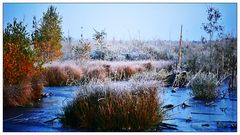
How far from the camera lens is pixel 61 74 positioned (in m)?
6.57

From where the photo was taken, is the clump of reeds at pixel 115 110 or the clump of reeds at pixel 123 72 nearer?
the clump of reeds at pixel 115 110

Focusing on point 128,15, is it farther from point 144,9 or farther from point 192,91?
point 192,91

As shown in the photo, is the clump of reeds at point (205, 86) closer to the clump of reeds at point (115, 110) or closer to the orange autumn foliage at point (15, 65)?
the clump of reeds at point (115, 110)

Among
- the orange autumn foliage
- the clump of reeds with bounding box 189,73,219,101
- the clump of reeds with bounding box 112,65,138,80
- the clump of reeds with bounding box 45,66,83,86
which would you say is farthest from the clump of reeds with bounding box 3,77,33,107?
the clump of reeds with bounding box 189,73,219,101

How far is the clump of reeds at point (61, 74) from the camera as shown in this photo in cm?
655

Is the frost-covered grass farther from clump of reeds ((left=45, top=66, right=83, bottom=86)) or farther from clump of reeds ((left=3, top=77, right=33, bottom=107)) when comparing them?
clump of reeds ((left=3, top=77, right=33, bottom=107))

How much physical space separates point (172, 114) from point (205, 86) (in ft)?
1.76

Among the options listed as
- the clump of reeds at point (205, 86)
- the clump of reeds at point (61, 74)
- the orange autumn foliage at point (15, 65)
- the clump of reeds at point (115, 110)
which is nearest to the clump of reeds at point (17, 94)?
the orange autumn foliage at point (15, 65)

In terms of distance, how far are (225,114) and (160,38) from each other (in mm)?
1135

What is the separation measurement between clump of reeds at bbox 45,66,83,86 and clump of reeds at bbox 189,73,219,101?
4.31ft

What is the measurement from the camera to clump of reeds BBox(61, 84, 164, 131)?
246 inches

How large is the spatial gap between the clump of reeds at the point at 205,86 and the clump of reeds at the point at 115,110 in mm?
532

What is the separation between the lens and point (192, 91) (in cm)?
666

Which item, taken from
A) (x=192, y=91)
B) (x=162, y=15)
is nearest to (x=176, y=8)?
(x=162, y=15)
